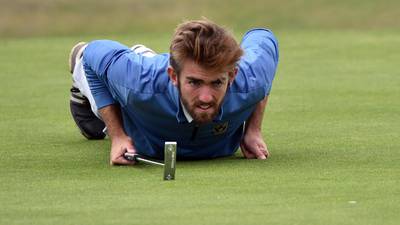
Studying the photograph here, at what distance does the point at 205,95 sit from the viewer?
6.86 meters

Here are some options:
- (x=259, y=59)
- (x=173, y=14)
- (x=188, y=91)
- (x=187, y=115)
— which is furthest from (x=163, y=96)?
(x=173, y=14)

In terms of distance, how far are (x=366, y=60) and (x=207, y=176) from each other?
847 centimetres

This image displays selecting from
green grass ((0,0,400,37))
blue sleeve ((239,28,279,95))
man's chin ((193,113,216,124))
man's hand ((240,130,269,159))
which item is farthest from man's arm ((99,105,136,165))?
green grass ((0,0,400,37))

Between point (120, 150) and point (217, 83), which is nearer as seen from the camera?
point (217, 83)

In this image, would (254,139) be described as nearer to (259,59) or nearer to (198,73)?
(259,59)

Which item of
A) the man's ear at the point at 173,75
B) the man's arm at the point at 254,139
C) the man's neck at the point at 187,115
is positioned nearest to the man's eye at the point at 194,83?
the man's ear at the point at 173,75

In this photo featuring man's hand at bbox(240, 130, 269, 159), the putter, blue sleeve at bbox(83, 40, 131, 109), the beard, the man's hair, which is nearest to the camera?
→ the putter

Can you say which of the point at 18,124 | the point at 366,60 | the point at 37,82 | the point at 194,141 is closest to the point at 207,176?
the point at 194,141

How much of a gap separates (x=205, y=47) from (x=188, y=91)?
0.86 feet

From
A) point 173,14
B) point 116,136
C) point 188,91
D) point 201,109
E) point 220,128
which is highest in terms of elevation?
point 188,91

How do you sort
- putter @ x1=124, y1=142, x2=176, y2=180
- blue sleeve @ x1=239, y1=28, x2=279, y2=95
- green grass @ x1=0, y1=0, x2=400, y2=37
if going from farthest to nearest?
green grass @ x1=0, y1=0, x2=400, y2=37
blue sleeve @ x1=239, y1=28, x2=279, y2=95
putter @ x1=124, y1=142, x2=176, y2=180

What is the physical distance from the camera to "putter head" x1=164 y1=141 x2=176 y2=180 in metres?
6.52

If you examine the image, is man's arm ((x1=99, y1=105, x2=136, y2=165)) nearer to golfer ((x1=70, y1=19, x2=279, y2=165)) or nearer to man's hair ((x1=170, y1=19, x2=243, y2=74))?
golfer ((x1=70, y1=19, x2=279, y2=165))

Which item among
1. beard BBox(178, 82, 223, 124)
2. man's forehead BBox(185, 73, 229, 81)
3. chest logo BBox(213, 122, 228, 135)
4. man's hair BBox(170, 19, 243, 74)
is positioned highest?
man's hair BBox(170, 19, 243, 74)
